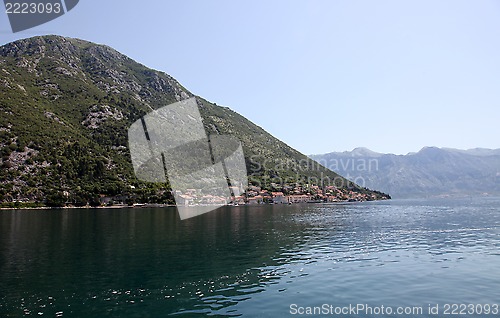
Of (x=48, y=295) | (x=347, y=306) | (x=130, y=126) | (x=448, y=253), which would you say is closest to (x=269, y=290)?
(x=347, y=306)

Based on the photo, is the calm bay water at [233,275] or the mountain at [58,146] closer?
the calm bay water at [233,275]

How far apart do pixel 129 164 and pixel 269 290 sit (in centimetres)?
16452

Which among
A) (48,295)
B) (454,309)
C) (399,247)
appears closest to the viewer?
(454,309)

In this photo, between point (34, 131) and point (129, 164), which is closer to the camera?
point (34, 131)

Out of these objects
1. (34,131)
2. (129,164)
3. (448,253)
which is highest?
(34,131)

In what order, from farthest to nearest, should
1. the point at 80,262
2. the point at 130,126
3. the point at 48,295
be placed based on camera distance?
the point at 130,126 → the point at 80,262 → the point at 48,295

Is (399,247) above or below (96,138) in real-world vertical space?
below

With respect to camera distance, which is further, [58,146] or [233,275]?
[58,146]

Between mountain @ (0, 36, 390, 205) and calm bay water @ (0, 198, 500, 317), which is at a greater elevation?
mountain @ (0, 36, 390, 205)

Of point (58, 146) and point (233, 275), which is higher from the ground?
point (58, 146)

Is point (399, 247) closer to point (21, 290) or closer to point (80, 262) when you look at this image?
point (80, 262)

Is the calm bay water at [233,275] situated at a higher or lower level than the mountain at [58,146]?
lower

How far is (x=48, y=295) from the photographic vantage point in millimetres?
21906

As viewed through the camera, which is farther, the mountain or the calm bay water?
the mountain
